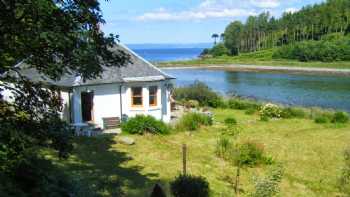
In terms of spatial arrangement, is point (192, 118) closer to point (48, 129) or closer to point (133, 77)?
point (133, 77)

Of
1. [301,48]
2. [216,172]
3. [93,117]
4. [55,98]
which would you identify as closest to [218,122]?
[93,117]

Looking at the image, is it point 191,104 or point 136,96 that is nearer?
point 136,96

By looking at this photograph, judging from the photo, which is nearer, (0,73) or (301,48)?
(0,73)

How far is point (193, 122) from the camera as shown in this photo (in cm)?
2884

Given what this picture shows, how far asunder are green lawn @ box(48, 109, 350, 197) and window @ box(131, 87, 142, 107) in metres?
4.16

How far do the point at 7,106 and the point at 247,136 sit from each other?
19.6 meters

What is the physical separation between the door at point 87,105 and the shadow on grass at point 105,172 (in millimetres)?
4783

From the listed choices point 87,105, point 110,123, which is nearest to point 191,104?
point 110,123

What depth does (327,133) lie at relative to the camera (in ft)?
95.0

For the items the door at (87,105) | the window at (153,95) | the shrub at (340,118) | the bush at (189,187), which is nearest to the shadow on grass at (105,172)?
the bush at (189,187)

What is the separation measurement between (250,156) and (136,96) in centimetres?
1147

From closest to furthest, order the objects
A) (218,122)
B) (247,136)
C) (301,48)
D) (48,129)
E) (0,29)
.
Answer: (0,29), (48,129), (247,136), (218,122), (301,48)

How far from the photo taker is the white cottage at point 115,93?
27406 mm

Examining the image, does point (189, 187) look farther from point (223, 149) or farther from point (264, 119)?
point (264, 119)
